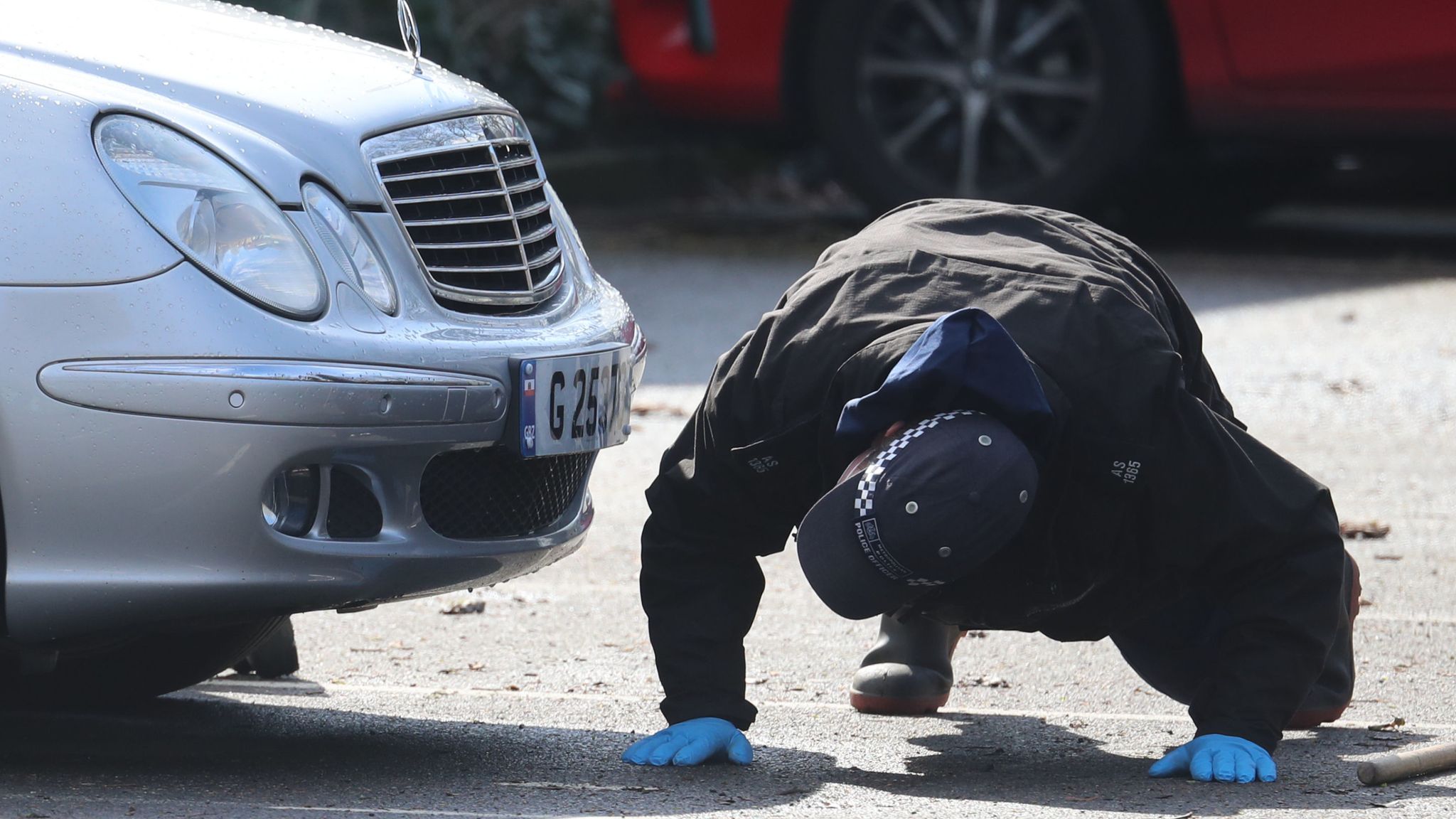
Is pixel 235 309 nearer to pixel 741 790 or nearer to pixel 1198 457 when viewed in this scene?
pixel 741 790

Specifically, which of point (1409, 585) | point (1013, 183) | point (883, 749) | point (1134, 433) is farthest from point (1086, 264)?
point (1013, 183)

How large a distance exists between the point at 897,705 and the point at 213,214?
1.39 meters

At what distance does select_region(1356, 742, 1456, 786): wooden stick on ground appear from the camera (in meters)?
2.94

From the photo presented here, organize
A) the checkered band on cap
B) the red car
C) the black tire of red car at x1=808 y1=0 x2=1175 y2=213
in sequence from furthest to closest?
the black tire of red car at x1=808 y1=0 x2=1175 y2=213 < the red car < the checkered band on cap

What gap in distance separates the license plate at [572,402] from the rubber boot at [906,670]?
0.60 meters

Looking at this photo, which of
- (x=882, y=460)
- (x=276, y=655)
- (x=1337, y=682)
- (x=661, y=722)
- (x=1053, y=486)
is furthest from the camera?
(x=276, y=655)

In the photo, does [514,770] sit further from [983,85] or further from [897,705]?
[983,85]

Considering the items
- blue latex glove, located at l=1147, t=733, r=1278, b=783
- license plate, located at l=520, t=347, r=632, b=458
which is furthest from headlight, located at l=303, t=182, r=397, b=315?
blue latex glove, located at l=1147, t=733, r=1278, b=783

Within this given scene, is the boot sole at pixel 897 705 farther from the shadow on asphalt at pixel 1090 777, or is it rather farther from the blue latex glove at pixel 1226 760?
the blue latex glove at pixel 1226 760

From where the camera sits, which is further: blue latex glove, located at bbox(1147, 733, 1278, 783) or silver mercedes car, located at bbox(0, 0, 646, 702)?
blue latex glove, located at bbox(1147, 733, 1278, 783)

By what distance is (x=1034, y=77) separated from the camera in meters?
7.36

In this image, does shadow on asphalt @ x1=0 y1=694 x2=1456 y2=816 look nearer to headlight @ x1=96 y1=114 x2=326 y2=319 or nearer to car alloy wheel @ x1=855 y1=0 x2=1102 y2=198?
headlight @ x1=96 y1=114 x2=326 y2=319

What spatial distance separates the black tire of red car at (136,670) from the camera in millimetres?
3459

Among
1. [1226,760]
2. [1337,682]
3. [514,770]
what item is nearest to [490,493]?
[514,770]
